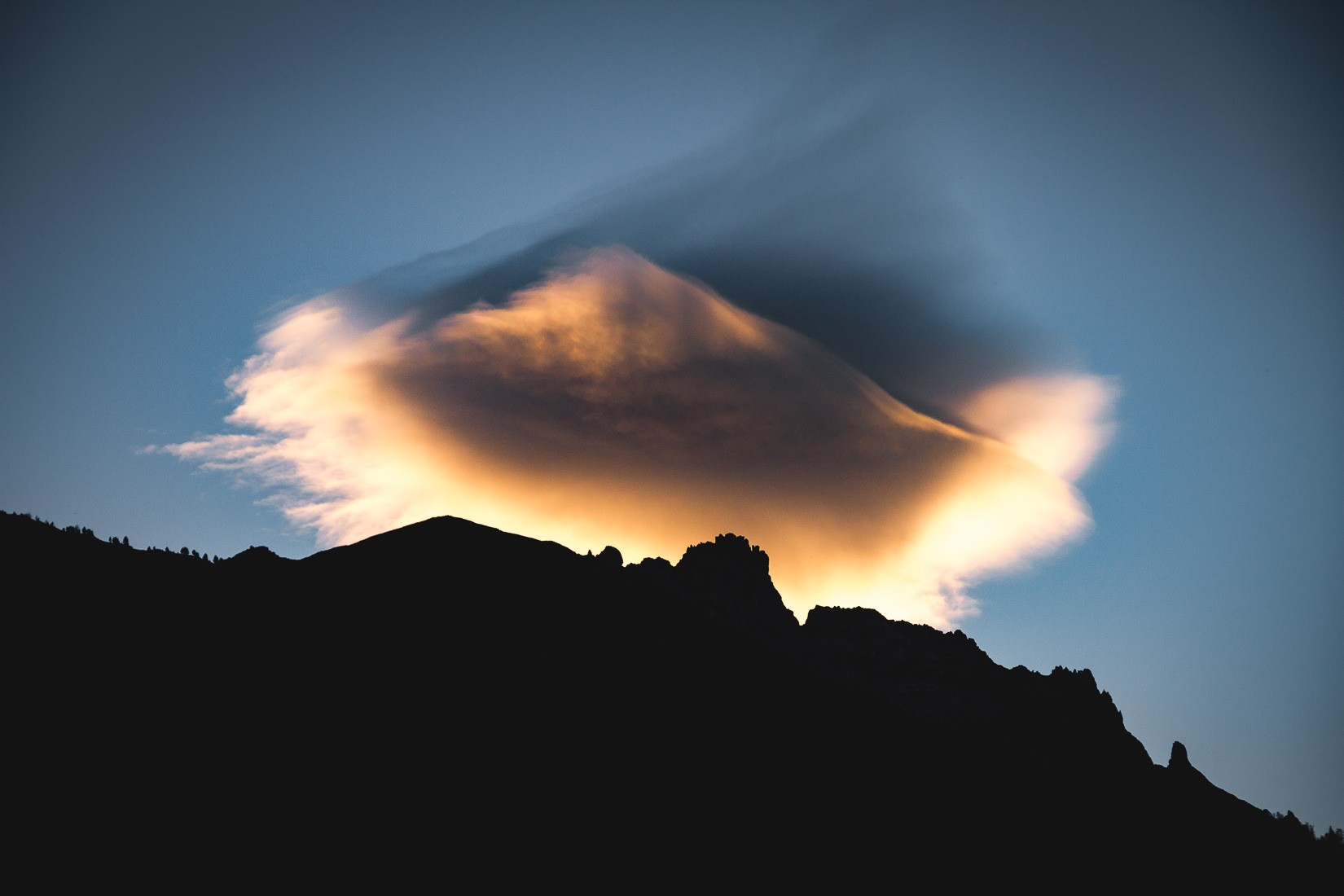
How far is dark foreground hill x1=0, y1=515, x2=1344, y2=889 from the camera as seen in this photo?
55.3 metres

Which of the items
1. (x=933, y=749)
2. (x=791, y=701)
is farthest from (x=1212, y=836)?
(x=791, y=701)

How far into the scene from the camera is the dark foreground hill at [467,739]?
55344 mm

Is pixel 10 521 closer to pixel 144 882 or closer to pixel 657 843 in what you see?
pixel 144 882

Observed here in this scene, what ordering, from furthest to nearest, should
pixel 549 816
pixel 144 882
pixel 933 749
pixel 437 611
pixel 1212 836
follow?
pixel 1212 836 → pixel 933 749 → pixel 437 611 → pixel 549 816 → pixel 144 882

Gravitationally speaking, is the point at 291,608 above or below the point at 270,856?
above

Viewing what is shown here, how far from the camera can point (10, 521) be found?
7875 cm

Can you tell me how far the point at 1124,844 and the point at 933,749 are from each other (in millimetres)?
35110

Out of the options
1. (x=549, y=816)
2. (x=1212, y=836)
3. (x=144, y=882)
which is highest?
(x=1212, y=836)

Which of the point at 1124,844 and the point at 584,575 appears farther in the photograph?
the point at 1124,844

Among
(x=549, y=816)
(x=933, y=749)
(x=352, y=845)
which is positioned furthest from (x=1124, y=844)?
(x=352, y=845)

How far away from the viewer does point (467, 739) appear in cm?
7419

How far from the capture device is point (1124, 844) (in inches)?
4914

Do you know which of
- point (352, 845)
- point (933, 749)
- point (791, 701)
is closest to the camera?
point (352, 845)

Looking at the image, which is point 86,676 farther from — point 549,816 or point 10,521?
point 549,816
